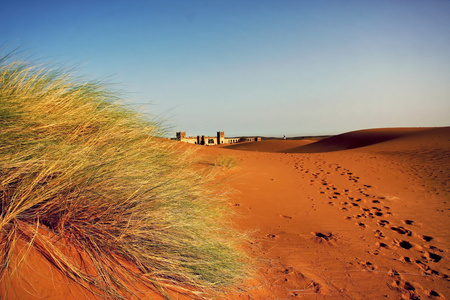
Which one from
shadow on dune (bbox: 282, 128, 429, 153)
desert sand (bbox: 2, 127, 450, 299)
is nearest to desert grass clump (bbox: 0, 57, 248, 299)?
desert sand (bbox: 2, 127, 450, 299)

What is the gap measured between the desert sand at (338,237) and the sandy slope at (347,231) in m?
0.01

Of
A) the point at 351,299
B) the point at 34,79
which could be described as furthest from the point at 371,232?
the point at 34,79

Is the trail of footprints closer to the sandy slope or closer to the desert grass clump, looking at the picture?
the sandy slope

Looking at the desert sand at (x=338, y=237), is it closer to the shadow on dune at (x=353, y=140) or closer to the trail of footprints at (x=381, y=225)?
the trail of footprints at (x=381, y=225)

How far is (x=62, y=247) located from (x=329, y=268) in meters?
2.74

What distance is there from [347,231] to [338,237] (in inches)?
15.9

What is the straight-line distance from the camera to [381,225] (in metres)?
4.70

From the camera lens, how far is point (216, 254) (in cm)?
226

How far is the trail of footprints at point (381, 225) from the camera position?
3176 mm

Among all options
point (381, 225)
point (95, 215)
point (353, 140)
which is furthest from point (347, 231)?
point (353, 140)

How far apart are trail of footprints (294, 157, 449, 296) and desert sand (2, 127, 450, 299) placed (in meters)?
0.02

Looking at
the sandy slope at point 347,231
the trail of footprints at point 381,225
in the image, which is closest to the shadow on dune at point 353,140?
the sandy slope at point 347,231

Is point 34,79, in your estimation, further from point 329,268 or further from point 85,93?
point 329,268

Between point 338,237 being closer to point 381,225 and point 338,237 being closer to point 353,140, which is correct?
point 381,225
